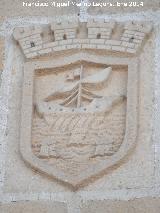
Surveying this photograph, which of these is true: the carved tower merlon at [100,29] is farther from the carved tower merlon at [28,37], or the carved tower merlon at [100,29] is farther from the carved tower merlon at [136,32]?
the carved tower merlon at [28,37]

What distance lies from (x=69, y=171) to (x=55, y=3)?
0.93m

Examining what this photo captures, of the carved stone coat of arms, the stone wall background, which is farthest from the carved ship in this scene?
the stone wall background

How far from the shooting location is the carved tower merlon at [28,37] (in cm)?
516

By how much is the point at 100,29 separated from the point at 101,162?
69 centimetres

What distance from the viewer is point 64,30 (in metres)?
5.17

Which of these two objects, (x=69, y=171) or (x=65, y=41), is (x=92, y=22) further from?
(x=69, y=171)

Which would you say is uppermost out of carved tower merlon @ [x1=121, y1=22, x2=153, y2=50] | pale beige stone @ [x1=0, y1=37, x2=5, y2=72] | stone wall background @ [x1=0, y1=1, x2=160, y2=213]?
carved tower merlon @ [x1=121, y1=22, x2=153, y2=50]

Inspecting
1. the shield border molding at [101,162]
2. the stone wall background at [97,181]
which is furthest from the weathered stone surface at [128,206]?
the shield border molding at [101,162]

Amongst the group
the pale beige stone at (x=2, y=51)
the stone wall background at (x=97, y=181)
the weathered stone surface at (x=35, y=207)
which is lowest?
the weathered stone surface at (x=35, y=207)

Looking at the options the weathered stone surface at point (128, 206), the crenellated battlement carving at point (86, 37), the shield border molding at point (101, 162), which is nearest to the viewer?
the weathered stone surface at point (128, 206)

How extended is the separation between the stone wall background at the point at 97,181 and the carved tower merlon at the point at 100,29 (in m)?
0.18

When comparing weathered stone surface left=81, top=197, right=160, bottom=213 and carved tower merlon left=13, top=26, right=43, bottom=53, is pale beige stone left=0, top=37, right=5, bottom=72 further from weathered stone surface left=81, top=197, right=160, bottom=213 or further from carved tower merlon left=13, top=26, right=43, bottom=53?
weathered stone surface left=81, top=197, right=160, bottom=213

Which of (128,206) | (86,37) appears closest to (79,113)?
(86,37)

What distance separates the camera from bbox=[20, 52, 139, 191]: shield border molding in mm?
4730
